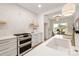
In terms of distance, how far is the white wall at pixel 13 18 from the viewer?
2.35 metres

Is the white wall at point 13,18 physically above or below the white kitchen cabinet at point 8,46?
above

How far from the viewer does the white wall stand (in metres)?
2.35

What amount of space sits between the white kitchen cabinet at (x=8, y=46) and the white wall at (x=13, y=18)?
1.75 feet

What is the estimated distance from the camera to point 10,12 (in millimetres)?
2559

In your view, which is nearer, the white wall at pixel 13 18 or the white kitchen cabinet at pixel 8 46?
the white kitchen cabinet at pixel 8 46

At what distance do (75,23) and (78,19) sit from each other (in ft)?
0.39

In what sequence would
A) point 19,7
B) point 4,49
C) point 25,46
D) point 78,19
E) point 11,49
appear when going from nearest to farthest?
point 78,19
point 4,49
point 11,49
point 25,46
point 19,7

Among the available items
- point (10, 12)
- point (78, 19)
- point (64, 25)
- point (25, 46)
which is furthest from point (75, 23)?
point (10, 12)

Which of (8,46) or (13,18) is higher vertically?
(13,18)

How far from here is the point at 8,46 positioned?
6.42 feet

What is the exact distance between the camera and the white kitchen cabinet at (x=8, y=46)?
180 centimetres

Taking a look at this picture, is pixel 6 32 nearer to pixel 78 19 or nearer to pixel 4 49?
pixel 4 49

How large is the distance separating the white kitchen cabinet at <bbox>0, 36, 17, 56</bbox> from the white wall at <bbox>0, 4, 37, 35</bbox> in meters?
0.53

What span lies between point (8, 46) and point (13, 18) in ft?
3.84
